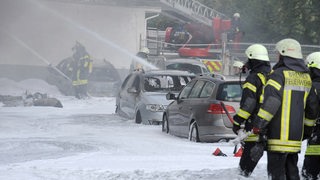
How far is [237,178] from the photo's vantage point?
8508mm

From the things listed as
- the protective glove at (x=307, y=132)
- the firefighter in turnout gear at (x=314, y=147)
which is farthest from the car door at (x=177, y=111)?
the protective glove at (x=307, y=132)

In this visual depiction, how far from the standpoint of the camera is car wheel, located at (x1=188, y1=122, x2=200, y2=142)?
13.2 metres

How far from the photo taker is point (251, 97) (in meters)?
8.22

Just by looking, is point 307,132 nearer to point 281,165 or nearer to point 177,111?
point 281,165

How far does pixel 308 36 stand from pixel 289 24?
110 centimetres

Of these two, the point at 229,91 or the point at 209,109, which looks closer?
the point at 209,109

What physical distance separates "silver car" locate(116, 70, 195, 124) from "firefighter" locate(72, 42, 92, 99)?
24.4 feet

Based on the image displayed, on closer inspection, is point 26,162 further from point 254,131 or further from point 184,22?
point 184,22

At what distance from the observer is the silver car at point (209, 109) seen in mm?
12641

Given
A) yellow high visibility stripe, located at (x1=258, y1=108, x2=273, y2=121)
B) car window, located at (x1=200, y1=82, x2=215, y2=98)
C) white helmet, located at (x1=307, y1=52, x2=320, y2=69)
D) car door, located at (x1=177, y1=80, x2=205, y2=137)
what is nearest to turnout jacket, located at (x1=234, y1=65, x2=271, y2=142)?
white helmet, located at (x1=307, y1=52, x2=320, y2=69)

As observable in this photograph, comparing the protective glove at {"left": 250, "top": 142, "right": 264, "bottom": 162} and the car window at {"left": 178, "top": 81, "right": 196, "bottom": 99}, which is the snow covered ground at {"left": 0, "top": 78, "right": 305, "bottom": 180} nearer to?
the protective glove at {"left": 250, "top": 142, "right": 264, "bottom": 162}

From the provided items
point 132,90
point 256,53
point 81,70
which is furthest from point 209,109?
point 81,70

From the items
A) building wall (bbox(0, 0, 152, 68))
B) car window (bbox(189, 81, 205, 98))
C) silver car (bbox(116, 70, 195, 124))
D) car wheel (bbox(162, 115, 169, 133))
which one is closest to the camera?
car window (bbox(189, 81, 205, 98))

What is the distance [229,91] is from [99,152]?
2.74 meters
